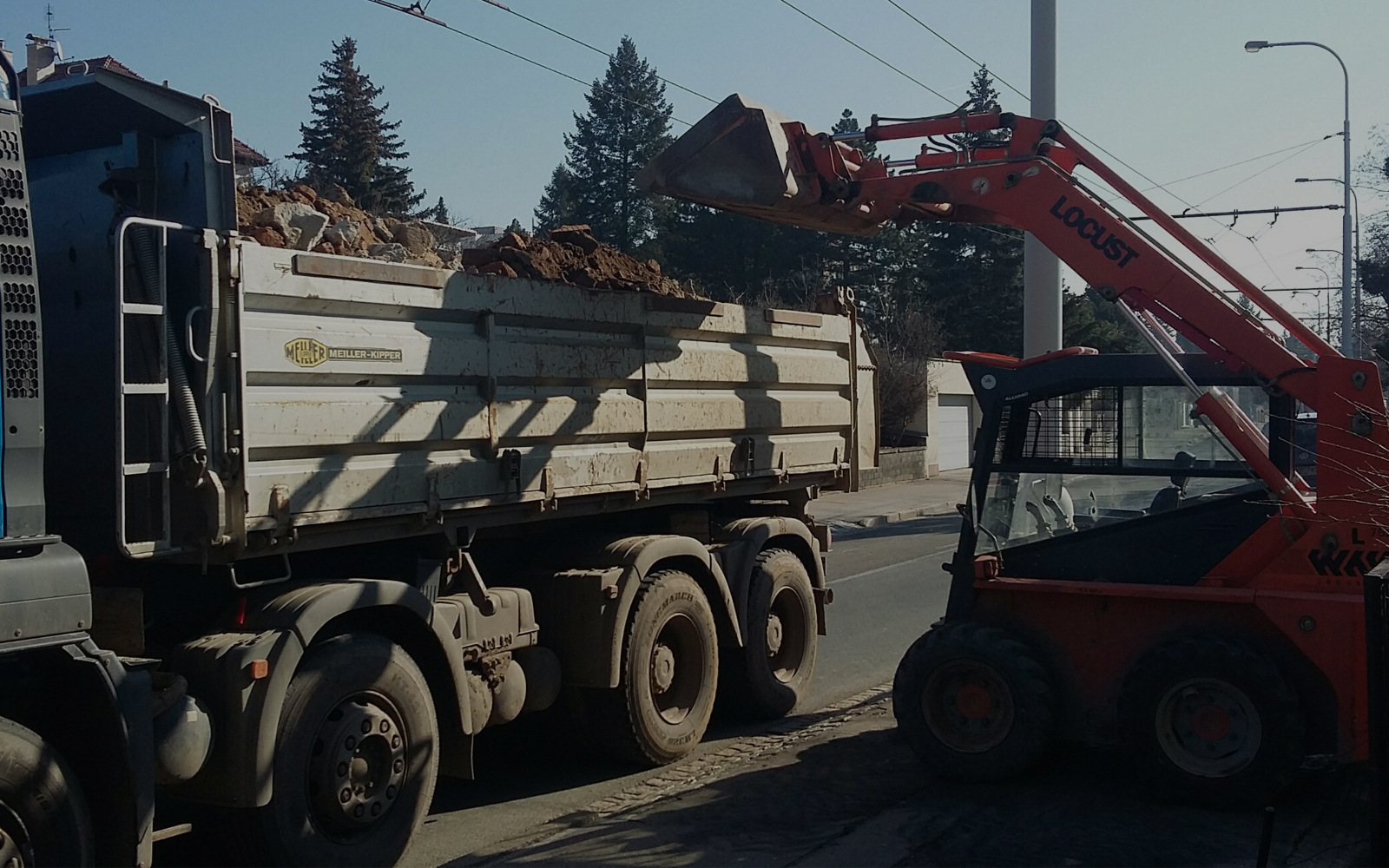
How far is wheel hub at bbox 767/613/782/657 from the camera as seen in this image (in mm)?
8633

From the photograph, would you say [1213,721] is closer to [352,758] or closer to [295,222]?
[352,758]

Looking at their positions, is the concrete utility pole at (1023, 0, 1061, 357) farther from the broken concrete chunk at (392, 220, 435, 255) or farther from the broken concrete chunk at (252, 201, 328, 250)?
the broken concrete chunk at (252, 201, 328, 250)

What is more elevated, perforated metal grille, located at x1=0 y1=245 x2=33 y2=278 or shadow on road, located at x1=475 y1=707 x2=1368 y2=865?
perforated metal grille, located at x1=0 y1=245 x2=33 y2=278

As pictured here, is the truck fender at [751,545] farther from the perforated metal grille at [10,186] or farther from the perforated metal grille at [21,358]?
the perforated metal grille at [10,186]

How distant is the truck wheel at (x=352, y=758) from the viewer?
16.0 feet

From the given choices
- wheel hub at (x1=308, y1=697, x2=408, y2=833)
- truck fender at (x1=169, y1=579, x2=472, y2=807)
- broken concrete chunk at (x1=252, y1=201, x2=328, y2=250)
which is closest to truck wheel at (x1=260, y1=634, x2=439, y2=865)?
wheel hub at (x1=308, y1=697, x2=408, y2=833)

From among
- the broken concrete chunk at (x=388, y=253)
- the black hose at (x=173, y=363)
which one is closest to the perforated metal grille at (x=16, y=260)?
the black hose at (x=173, y=363)

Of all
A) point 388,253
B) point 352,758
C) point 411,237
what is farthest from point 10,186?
point 411,237

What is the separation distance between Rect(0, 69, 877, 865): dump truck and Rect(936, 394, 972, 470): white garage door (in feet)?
93.4

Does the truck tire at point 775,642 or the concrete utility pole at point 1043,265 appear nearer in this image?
the truck tire at point 775,642

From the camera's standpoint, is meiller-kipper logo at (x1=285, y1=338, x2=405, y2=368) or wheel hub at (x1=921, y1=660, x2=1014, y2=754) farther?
wheel hub at (x1=921, y1=660, x2=1014, y2=754)

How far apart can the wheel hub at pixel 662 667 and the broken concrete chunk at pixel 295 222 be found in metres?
2.90

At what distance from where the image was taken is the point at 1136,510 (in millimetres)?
6754

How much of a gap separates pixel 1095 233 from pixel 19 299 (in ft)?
17.7
